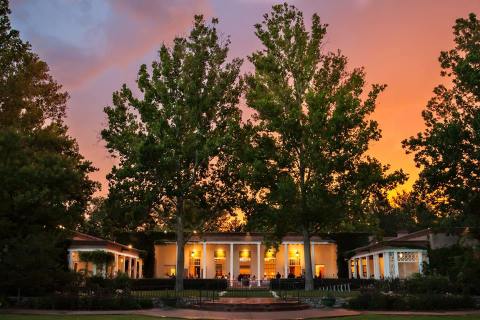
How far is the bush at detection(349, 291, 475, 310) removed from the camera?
24797mm

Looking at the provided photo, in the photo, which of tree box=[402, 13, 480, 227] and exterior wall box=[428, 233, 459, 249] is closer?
tree box=[402, 13, 480, 227]

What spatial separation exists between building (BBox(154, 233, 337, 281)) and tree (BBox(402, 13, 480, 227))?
2727cm

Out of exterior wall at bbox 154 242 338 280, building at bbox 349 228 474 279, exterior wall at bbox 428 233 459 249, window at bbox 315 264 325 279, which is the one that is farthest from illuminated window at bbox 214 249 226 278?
exterior wall at bbox 428 233 459 249

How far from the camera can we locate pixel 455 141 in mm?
31500

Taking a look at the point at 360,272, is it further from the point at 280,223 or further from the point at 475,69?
the point at 475,69

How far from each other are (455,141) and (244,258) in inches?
1341

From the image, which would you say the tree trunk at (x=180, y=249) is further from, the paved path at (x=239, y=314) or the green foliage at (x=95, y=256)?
the paved path at (x=239, y=314)

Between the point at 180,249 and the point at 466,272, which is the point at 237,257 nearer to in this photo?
the point at 180,249

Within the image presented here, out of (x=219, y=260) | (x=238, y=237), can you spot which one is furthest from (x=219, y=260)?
(x=238, y=237)

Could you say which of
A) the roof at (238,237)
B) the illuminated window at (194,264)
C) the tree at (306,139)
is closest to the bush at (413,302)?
the tree at (306,139)

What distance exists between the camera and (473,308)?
82.4 feet

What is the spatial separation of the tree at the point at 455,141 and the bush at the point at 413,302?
8341 mm

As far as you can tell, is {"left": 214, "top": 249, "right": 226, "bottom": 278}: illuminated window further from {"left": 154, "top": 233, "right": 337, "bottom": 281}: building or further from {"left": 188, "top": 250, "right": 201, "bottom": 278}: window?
{"left": 188, "top": 250, "right": 201, "bottom": 278}: window

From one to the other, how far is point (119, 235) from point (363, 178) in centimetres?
3248
